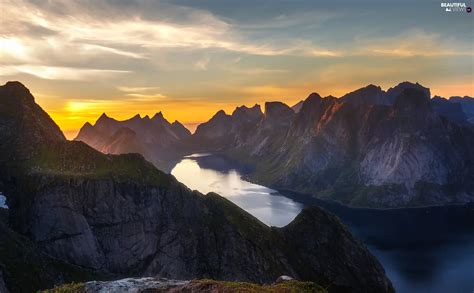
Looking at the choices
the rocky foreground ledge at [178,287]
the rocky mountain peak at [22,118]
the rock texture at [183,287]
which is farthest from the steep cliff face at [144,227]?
the rock texture at [183,287]

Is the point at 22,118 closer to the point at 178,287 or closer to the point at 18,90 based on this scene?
the point at 18,90

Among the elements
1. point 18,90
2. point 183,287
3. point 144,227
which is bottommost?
point 144,227

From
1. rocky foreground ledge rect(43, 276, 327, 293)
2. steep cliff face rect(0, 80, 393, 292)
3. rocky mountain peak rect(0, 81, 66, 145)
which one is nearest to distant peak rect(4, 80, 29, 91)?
rocky mountain peak rect(0, 81, 66, 145)

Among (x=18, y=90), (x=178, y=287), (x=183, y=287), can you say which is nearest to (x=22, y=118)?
(x=18, y=90)

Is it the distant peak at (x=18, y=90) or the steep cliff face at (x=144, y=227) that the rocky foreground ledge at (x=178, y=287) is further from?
the distant peak at (x=18, y=90)

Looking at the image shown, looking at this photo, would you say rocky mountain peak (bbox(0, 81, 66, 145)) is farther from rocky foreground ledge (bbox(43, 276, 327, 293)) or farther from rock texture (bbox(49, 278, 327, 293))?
rock texture (bbox(49, 278, 327, 293))

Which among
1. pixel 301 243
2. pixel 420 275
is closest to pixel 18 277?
pixel 301 243
